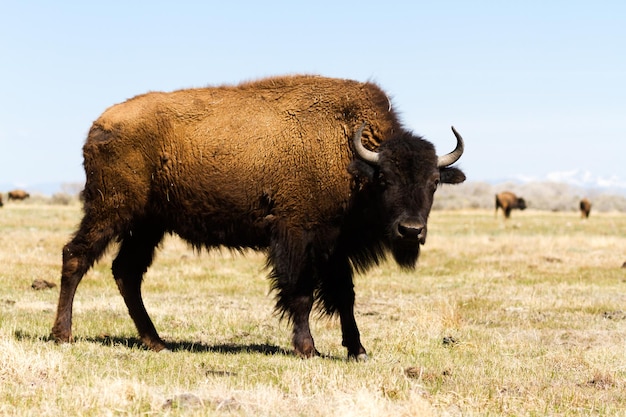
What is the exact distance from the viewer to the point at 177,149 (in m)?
8.66

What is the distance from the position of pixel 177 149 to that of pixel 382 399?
4.17 m

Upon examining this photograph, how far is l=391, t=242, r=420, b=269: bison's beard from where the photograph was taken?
826cm

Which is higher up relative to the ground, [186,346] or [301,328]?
[301,328]

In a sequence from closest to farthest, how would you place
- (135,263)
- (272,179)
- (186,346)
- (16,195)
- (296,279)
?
1. (296,279)
2. (272,179)
3. (186,346)
4. (135,263)
5. (16,195)

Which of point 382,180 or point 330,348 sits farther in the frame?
point 330,348

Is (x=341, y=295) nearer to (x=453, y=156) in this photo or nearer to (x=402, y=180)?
(x=402, y=180)

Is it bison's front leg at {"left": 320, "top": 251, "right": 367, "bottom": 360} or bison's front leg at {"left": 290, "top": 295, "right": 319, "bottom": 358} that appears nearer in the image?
bison's front leg at {"left": 290, "top": 295, "right": 319, "bottom": 358}

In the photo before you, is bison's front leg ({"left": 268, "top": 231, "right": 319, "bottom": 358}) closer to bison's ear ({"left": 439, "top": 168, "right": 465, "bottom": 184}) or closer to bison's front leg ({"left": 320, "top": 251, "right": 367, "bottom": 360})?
bison's front leg ({"left": 320, "top": 251, "right": 367, "bottom": 360})

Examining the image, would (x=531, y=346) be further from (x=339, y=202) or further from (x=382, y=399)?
(x=382, y=399)

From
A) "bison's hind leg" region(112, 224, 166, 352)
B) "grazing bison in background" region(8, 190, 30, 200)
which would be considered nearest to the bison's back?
"bison's hind leg" region(112, 224, 166, 352)

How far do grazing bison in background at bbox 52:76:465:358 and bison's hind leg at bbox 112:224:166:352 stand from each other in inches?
1.7

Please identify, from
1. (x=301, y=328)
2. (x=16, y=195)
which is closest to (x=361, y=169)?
(x=301, y=328)

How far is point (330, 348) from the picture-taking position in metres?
9.34

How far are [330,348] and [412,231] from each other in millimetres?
2458
